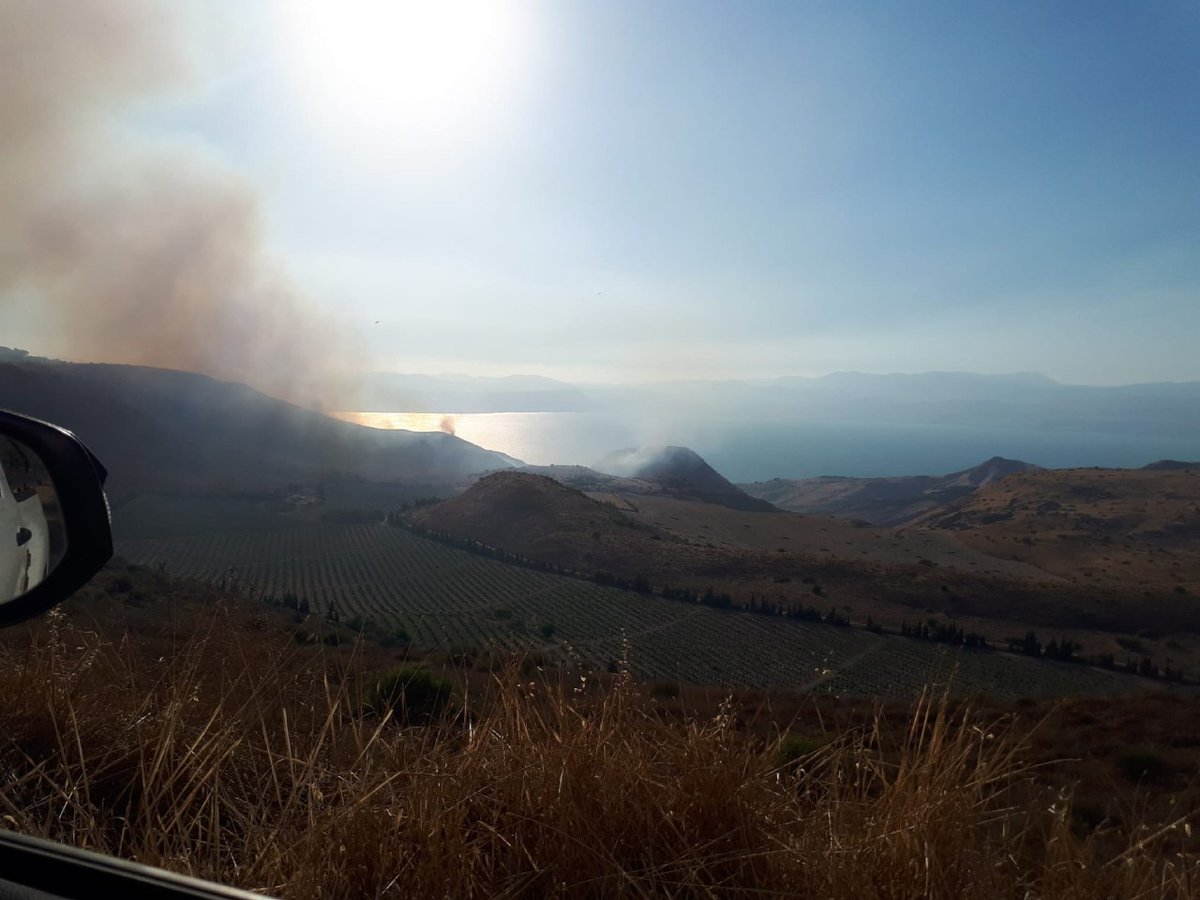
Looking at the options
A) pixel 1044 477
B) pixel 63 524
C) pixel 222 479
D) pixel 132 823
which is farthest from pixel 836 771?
pixel 1044 477

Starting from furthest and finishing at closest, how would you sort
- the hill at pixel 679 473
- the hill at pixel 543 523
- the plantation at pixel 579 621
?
1. the hill at pixel 679 473
2. the hill at pixel 543 523
3. the plantation at pixel 579 621

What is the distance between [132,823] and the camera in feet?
8.02

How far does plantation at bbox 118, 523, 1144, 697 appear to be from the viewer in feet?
78.2

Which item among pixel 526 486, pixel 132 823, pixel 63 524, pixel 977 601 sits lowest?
pixel 977 601

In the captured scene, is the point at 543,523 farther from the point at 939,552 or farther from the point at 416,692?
the point at 416,692

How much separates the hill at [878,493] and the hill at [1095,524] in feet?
87.8

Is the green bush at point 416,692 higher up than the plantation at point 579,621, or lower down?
higher up

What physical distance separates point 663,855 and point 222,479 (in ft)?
265

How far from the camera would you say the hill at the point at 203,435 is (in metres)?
68.7

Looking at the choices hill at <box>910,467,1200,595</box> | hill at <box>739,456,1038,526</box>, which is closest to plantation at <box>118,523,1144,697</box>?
hill at <box>910,467,1200,595</box>

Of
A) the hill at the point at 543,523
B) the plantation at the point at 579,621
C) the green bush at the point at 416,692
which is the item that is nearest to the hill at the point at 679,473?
the hill at the point at 543,523

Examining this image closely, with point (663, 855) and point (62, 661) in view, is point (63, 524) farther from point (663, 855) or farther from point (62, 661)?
point (663, 855)

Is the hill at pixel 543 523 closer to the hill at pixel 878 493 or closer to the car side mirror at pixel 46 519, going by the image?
the car side mirror at pixel 46 519

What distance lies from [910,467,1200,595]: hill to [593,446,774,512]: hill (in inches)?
960
